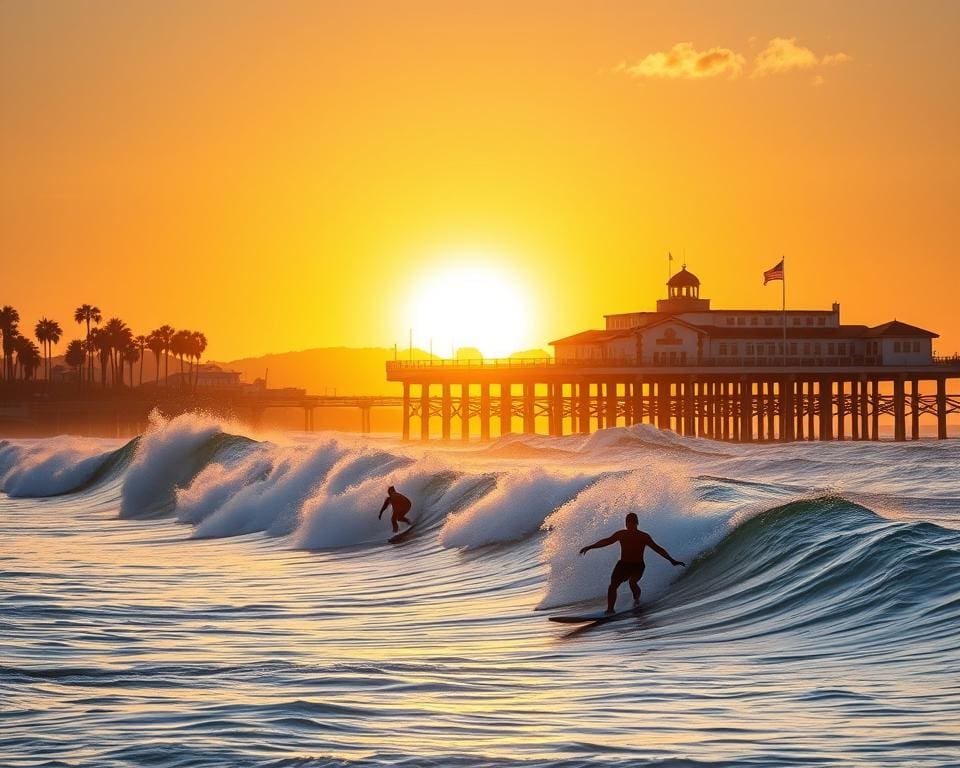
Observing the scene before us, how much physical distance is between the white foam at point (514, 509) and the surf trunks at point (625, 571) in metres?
8.46

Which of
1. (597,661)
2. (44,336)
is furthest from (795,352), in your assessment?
(44,336)

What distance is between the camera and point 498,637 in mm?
16781

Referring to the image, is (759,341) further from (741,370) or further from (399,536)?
(399,536)

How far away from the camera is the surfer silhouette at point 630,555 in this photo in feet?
55.1

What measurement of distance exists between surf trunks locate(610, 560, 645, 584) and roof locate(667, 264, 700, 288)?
9194cm

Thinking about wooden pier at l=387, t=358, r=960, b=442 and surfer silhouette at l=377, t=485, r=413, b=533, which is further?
wooden pier at l=387, t=358, r=960, b=442

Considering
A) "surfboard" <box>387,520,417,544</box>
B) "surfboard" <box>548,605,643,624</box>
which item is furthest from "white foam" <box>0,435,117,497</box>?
"surfboard" <box>548,605,643,624</box>

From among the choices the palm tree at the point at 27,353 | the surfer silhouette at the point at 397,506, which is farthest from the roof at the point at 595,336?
the palm tree at the point at 27,353

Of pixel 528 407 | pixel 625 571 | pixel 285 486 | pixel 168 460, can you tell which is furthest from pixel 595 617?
pixel 528 407

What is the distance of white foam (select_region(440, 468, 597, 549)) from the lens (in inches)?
1027

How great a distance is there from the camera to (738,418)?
10131cm

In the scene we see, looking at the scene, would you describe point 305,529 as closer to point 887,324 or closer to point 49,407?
point 887,324

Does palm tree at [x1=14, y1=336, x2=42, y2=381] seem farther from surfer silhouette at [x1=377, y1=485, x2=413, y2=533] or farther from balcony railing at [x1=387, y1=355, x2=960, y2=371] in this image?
surfer silhouette at [x1=377, y1=485, x2=413, y2=533]

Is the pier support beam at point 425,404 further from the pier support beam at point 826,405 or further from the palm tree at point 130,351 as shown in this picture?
the palm tree at point 130,351
